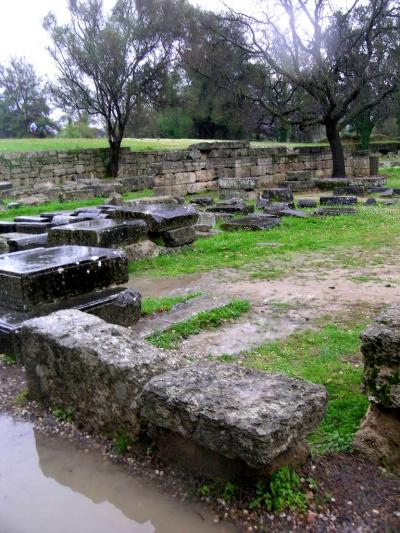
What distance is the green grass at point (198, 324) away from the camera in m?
4.92

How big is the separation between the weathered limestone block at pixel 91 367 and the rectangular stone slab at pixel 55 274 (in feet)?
3.13

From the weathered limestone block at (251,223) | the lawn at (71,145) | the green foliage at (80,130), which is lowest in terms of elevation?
the weathered limestone block at (251,223)

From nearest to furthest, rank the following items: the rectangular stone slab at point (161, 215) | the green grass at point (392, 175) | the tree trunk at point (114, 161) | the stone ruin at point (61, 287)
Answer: the stone ruin at point (61, 287), the rectangular stone slab at point (161, 215), the green grass at point (392, 175), the tree trunk at point (114, 161)

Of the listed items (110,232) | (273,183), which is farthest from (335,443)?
(273,183)

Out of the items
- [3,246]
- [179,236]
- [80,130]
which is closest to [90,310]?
[3,246]

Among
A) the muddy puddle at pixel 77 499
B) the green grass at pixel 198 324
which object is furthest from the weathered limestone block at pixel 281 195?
the muddy puddle at pixel 77 499

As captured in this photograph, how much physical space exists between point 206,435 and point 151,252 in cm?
616

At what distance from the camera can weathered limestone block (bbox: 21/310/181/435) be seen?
3.30 metres

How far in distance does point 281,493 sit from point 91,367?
1468 millimetres

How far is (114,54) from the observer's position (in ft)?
77.0

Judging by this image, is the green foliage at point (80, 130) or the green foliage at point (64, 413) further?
the green foliage at point (80, 130)

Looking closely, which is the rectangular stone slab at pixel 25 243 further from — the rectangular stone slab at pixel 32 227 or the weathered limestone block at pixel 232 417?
the weathered limestone block at pixel 232 417

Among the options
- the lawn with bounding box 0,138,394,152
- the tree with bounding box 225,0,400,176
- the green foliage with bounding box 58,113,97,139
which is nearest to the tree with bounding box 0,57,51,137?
the green foliage with bounding box 58,113,97,139

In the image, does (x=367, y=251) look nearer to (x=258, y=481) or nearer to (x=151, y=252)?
(x=151, y=252)
